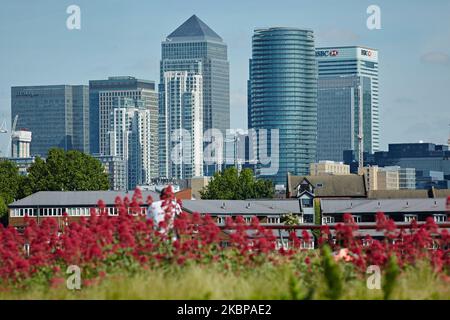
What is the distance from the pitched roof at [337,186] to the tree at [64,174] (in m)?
26.2

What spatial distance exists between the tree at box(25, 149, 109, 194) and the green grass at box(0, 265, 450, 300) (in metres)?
144

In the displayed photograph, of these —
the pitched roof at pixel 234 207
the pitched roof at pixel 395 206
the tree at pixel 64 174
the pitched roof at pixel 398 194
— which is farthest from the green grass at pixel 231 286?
the pitched roof at pixel 398 194

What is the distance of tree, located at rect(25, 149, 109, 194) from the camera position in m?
169

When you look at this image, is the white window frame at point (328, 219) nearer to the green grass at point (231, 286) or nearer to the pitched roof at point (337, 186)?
the pitched roof at point (337, 186)

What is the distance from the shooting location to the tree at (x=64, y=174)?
169 m

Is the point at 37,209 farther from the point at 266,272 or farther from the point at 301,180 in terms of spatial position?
the point at 266,272

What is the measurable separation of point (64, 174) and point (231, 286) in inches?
6002

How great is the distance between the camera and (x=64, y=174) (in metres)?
174

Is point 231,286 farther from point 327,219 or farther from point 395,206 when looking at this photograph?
point 327,219

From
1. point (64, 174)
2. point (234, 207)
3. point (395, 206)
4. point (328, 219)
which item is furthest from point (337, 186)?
point (395, 206)

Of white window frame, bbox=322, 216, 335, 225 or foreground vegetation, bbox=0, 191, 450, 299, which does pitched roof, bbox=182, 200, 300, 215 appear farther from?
foreground vegetation, bbox=0, 191, 450, 299

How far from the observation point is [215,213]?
12281 centimetres

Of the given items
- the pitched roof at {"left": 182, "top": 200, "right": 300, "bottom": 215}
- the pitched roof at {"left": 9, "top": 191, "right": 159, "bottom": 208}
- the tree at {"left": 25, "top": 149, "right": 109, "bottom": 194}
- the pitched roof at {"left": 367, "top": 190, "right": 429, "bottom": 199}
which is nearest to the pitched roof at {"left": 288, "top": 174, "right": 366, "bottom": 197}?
the pitched roof at {"left": 367, "top": 190, "right": 429, "bottom": 199}
